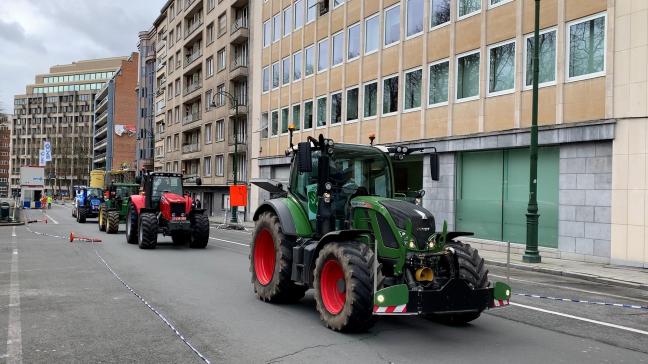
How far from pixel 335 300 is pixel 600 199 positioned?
12.0 m

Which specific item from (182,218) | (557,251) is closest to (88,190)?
(182,218)

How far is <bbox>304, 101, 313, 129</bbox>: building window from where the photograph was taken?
107 ft

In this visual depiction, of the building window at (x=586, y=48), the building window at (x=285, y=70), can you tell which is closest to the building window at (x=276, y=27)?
the building window at (x=285, y=70)

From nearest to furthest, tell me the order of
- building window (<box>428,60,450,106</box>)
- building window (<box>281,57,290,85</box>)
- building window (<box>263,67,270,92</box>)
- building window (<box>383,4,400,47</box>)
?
building window (<box>428,60,450,106</box>), building window (<box>383,4,400,47</box>), building window (<box>281,57,290,85</box>), building window (<box>263,67,270,92</box>)

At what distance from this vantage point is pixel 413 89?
24234 mm

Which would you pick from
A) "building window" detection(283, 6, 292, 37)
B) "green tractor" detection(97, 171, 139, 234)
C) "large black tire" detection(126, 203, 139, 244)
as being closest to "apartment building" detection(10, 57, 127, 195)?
→ "building window" detection(283, 6, 292, 37)

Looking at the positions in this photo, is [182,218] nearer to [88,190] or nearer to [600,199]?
[600,199]

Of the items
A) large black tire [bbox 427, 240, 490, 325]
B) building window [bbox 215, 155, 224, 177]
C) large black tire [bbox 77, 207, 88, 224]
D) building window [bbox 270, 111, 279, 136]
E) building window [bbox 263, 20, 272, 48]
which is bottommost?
large black tire [bbox 77, 207, 88, 224]

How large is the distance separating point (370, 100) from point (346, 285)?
69.4 ft

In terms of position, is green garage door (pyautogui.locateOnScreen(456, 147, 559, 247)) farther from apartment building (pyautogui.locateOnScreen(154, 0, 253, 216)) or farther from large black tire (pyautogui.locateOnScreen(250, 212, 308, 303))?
apartment building (pyautogui.locateOnScreen(154, 0, 253, 216))

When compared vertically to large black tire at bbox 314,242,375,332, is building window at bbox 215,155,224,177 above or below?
above

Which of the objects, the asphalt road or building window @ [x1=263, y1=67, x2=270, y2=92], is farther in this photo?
building window @ [x1=263, y1=67, x2=270, y2=92]

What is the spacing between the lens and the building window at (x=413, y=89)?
23906 mm

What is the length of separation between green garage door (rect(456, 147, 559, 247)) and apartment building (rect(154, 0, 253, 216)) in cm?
1748
